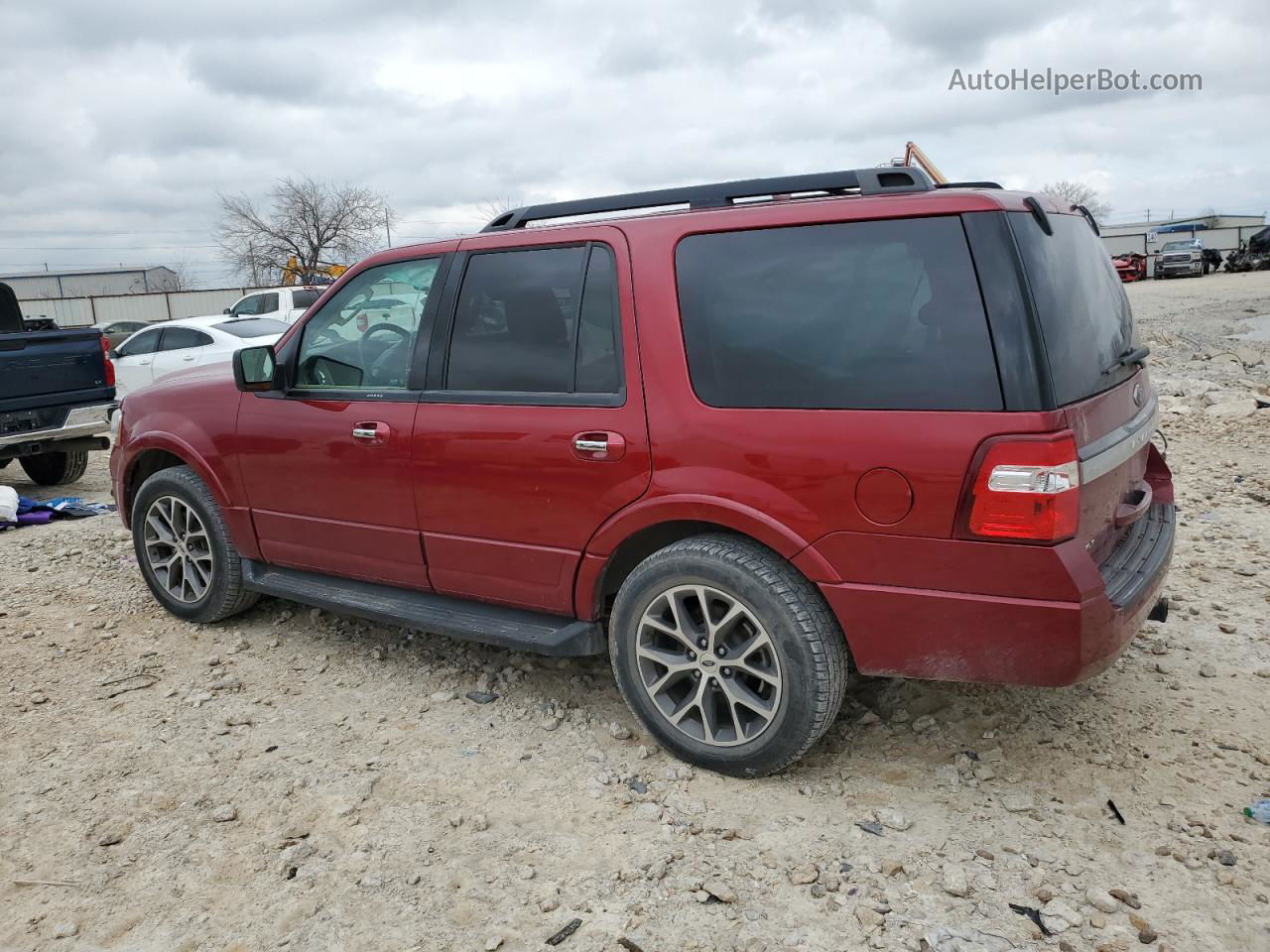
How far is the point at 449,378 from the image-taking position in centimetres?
368

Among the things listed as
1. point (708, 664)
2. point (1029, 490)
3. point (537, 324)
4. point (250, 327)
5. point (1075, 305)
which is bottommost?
point (708, 664)

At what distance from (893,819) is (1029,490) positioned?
1.13 metres

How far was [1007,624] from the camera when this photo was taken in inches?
105

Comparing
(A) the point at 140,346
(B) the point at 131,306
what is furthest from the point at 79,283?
(A) the point at 140,346

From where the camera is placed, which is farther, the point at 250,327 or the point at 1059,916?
the point at 250,327

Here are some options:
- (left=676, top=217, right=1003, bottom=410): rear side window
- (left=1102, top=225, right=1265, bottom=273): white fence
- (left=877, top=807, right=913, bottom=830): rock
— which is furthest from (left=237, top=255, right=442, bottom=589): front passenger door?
(left=1102, top=225, right=1265, bottom=273): white fence

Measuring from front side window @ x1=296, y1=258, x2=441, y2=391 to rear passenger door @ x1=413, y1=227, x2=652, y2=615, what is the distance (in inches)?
7.4

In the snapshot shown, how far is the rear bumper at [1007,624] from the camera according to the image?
262cm

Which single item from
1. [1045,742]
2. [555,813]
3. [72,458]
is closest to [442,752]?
[555,813]

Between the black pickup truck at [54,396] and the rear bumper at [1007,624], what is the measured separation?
7.76m

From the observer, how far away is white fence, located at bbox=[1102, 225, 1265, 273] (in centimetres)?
4434

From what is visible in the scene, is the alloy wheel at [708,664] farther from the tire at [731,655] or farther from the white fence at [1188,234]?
the white fence at [1188,234]

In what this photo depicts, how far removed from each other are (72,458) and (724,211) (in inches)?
325

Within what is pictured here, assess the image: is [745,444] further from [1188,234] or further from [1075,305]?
[1188,234]
